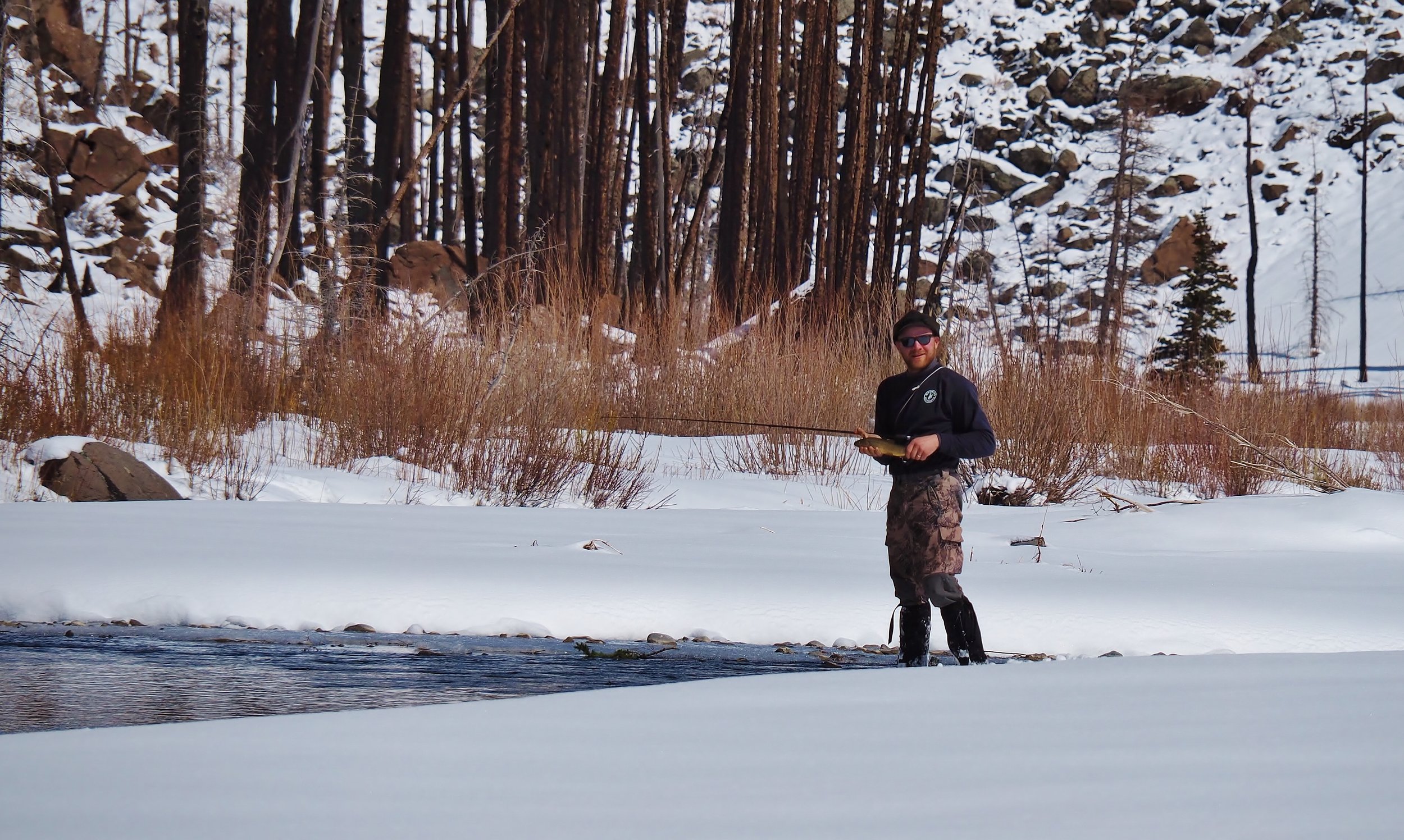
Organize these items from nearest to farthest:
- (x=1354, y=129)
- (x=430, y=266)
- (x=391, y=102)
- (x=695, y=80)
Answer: (x=391, y=102), (x=430, y=266), (x=1354, y=129), (x=695, y=80)

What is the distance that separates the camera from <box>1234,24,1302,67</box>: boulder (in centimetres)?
5003

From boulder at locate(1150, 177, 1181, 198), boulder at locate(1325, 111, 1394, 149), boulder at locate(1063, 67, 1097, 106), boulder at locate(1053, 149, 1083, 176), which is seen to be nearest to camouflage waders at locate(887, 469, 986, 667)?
boulder at locate(1325, 111, 1394, 149)

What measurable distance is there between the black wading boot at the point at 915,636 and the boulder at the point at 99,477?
3.90m

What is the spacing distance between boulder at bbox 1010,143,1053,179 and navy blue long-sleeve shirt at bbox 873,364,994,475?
4766cm

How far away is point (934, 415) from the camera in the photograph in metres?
3.22

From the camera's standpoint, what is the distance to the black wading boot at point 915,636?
3283mm

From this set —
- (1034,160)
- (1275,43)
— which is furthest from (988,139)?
(1275,43)

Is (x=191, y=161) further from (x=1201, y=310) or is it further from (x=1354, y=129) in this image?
(x=1354, y=129)

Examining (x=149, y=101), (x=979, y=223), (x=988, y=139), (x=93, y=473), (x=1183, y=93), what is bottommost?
(x=93, y=473)

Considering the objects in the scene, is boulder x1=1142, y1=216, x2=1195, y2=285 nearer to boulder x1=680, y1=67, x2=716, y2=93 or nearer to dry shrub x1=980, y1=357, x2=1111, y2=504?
boulder x1=680, y1=67, x2=716, y2=93

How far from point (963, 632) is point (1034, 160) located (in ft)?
158

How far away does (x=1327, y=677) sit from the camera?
2311mm

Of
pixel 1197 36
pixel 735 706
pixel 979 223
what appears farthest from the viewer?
pixel 1197 36

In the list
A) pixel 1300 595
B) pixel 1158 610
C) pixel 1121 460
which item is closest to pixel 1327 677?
pixel 1158 610
